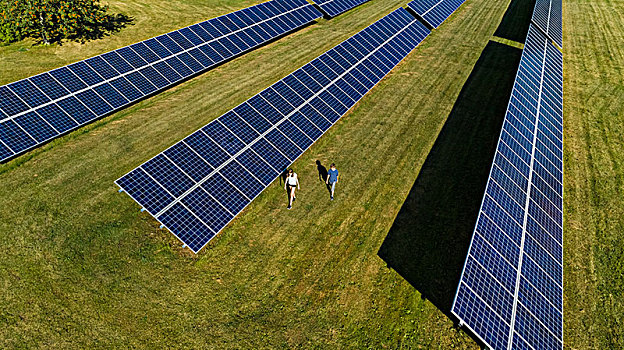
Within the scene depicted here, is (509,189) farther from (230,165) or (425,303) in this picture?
(230,165)

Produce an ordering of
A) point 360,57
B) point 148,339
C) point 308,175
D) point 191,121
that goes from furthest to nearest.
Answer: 1. point 360,57
2. point 191,121
3. point 308,175
4. point 148,339

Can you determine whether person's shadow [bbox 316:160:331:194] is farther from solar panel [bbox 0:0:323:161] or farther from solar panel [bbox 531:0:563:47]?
solar panel [bbox 531:0:563:47]

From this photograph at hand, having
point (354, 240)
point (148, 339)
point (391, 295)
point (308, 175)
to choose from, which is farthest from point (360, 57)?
point (148, 339)

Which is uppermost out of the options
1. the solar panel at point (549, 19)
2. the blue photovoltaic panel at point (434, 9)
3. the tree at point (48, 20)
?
the solar panel at point (549, 19)

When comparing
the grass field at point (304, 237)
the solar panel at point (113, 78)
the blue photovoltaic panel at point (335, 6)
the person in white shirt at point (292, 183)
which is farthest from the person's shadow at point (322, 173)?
the blue photovoltaic panel at point (335, 6)

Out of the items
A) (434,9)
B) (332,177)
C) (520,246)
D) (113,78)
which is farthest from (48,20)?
(434,9)

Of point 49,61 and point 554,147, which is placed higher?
point 554,147

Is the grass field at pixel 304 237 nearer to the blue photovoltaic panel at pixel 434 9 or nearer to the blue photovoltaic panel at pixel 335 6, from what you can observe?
the blue photovoltaic panel at pixel 434 9
